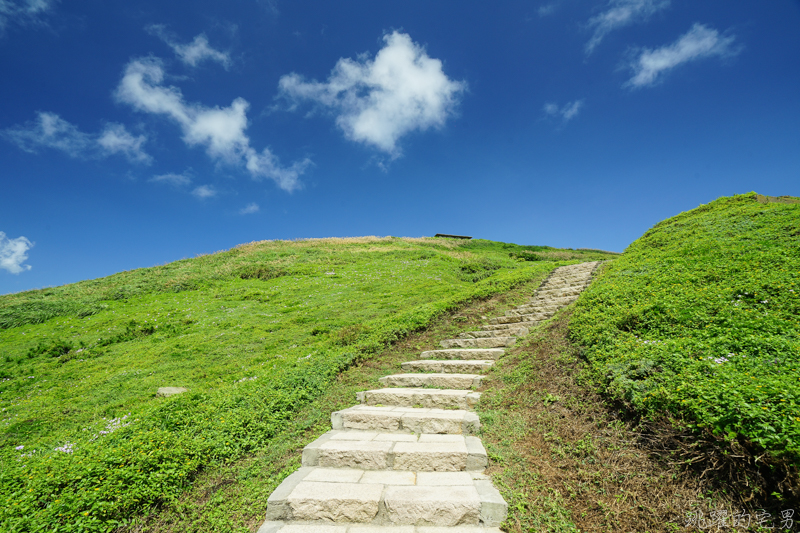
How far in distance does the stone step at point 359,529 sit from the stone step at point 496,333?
20.9ft

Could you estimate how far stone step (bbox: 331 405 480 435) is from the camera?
18.3 feet

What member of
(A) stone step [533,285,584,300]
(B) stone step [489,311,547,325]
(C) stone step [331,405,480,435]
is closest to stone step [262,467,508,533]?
(C) stone step [331,405,480,435]

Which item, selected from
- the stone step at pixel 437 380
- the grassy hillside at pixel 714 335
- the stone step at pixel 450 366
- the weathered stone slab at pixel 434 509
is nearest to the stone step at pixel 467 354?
Answer: the stone step at pixel 450 366

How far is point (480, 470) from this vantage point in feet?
15.2

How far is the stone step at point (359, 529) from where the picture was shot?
12.2 feet

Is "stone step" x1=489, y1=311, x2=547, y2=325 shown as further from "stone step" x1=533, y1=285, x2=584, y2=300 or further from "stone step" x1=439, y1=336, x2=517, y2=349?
"stone step" x1=533, y1=285, x2=584, y2=300

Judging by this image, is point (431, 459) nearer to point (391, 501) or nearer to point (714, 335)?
point (391, 501)

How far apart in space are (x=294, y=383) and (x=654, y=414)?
6295mm

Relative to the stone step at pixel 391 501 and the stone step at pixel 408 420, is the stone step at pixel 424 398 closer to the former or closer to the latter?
the stone step at pixel 408 420

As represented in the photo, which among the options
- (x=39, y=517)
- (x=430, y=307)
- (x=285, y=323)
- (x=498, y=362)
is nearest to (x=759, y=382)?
(x=498, y=362)

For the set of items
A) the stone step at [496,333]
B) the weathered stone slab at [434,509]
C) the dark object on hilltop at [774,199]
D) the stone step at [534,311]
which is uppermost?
the dark object on hilltop at [774,199]

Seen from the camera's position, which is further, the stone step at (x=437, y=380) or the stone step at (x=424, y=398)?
the stone step at (x=437, y=380)

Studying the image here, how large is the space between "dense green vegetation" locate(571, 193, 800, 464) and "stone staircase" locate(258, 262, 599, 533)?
2422 millimetres

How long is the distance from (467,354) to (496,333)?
5.71 feet
